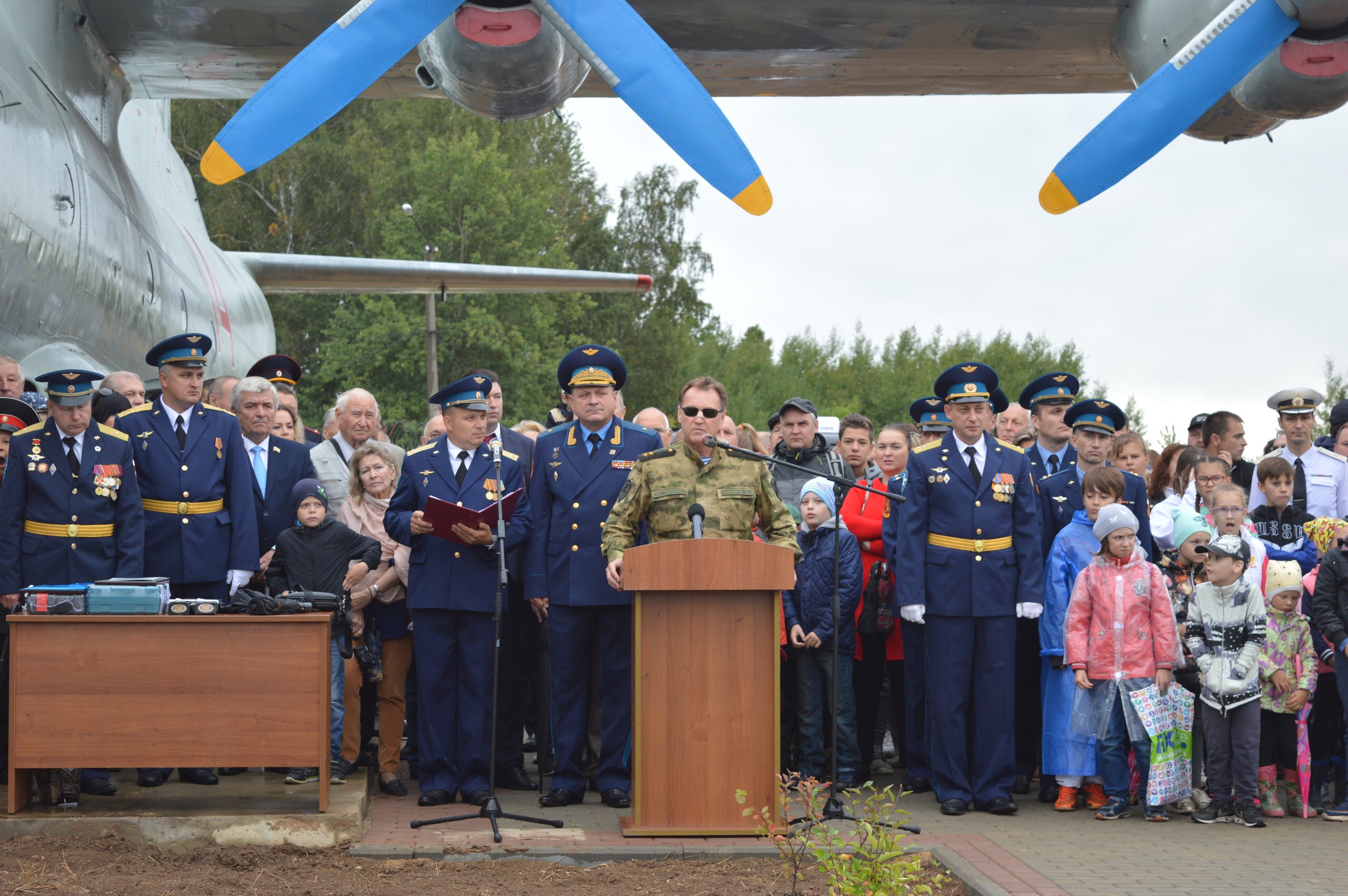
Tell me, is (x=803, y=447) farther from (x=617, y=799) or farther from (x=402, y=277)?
(x=402, y=277)

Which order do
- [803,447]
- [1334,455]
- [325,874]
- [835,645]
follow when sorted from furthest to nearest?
[803,447] < [1334,455] < [835,645] < [325,874]

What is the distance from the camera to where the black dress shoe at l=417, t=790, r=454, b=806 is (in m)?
5.97

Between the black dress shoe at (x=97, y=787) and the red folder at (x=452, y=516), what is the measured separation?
184cm

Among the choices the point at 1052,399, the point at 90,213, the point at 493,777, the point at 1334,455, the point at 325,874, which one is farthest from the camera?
the point at 90,213

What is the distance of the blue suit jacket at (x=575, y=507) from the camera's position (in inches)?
242

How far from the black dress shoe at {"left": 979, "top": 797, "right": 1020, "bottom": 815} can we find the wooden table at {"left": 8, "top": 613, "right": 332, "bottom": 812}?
123 inches

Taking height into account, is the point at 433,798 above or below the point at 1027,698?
below

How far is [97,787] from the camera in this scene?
5.70 m

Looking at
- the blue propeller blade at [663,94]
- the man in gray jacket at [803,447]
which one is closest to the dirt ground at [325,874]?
the man in gray jacket at [803,447]

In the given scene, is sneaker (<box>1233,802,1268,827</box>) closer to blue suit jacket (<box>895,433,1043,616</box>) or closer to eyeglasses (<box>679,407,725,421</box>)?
blue suit jacket (<box>895,433,1043,616</box>)

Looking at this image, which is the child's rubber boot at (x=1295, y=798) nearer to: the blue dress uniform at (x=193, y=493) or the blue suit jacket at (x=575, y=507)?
the blue suit jacket at (x=575, y=507)

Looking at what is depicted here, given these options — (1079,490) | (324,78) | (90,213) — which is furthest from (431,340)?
(1079,490)

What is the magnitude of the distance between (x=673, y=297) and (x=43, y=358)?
38883 mm

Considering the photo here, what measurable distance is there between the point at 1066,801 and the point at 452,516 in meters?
3.34
